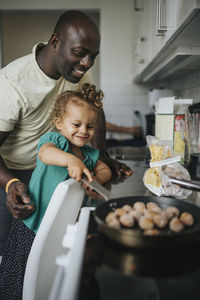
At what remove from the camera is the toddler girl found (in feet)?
3.35

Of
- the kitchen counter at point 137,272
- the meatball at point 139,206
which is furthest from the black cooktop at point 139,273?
the meatball at point 139,206

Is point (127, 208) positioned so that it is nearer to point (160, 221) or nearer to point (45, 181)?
point (160, 221)

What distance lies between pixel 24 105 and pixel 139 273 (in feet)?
3.04

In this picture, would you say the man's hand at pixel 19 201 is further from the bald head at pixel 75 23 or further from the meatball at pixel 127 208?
the bald head at pixel 75 23

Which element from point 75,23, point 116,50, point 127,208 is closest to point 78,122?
point 75,23

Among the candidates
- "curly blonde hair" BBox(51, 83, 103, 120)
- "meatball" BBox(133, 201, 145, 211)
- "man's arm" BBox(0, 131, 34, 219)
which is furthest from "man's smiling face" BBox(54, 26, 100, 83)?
"meatball" BBox(133, 201, 145, 211)

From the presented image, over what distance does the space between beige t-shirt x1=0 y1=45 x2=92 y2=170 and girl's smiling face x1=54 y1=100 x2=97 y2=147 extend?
0.76 ft

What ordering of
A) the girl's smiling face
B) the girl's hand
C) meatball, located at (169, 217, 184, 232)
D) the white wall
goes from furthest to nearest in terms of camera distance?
the white wall
the girl's smiling face
the girl's hand
meatball, located at (169, 217, 184, 232)

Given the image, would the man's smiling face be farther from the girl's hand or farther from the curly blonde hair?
the girl's hand

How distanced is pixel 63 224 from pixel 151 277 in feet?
1.07

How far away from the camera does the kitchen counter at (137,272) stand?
0.43m

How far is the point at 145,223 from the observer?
559 mm

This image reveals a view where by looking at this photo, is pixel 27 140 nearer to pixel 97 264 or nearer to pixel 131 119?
pixel 97 264

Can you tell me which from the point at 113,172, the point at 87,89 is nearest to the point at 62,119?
the point at 87,89
